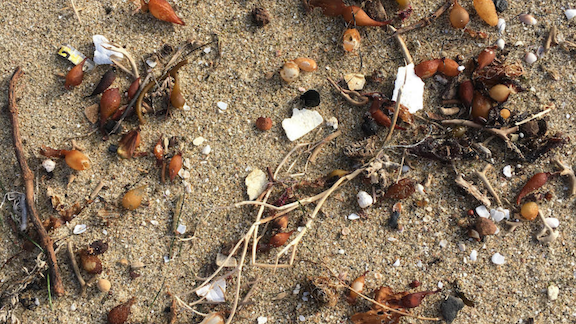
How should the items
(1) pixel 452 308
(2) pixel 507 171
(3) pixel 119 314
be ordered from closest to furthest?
(3) pixel 119 314
(1) pixel 452 308
(2) pixel 507 171

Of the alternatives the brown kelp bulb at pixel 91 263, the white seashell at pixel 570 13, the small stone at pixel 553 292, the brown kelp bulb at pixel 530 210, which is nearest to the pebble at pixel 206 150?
the brown kelp bulb at pixel 91 263

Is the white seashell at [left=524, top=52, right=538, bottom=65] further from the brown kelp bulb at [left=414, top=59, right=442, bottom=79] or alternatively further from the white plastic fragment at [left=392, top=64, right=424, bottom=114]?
the white plastic fragment at [left=392, top=64, right=424, bottom=114]

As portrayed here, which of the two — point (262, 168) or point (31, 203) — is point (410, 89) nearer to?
point (262, 168)

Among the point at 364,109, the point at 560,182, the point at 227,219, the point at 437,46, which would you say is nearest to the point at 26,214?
the point at 227,219

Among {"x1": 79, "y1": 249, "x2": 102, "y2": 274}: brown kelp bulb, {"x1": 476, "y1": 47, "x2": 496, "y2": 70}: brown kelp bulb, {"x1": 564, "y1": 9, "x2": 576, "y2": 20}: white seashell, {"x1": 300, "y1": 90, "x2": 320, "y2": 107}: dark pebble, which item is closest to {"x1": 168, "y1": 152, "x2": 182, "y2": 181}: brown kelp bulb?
{"x1": 79, "y1": 249, "x2": 102, "y2": 274}: brown kelp bulb

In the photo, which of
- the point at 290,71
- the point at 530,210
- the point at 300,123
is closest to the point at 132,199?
the point at 300,123

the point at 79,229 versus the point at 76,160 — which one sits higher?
the point at 76,160
